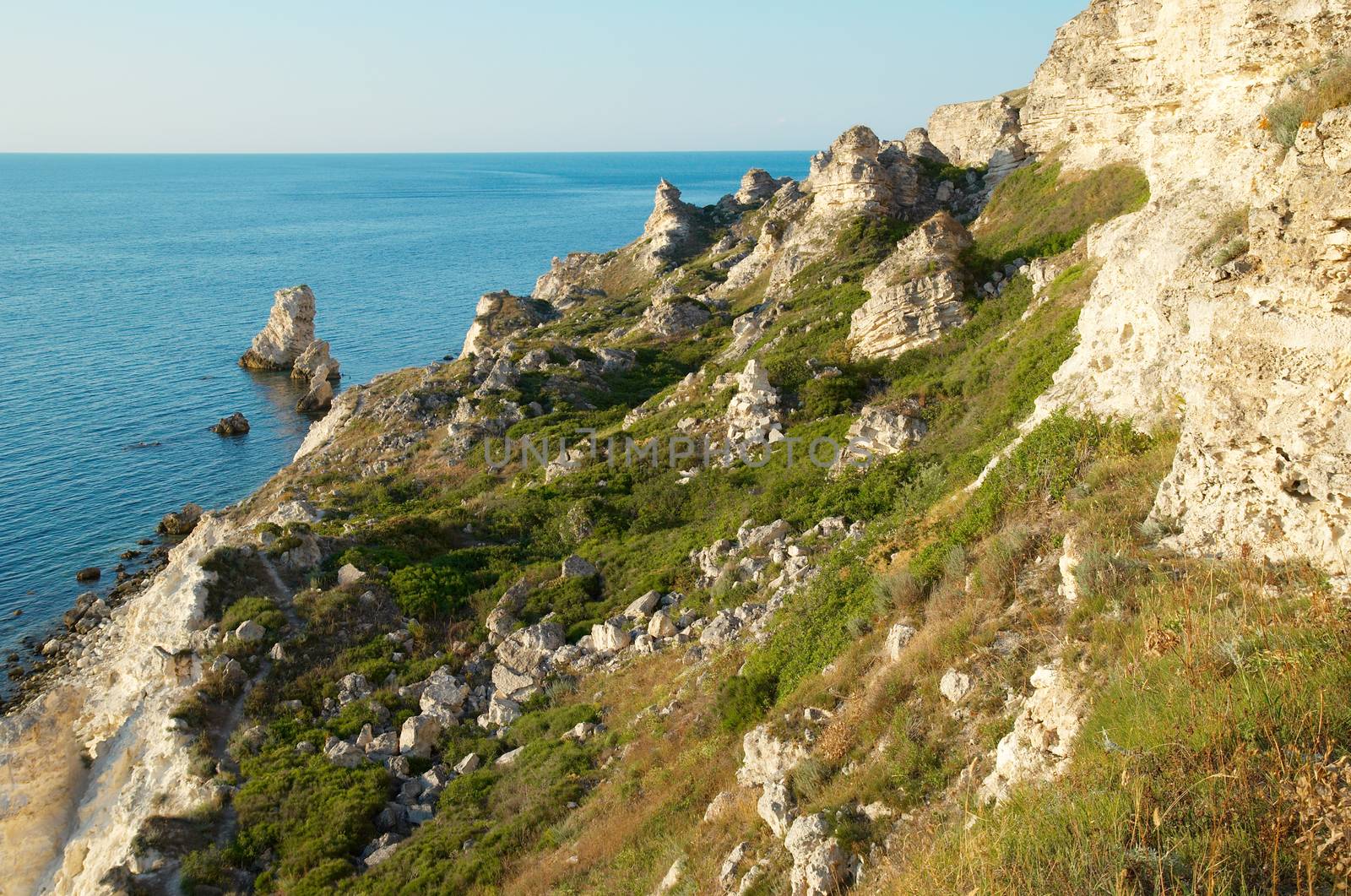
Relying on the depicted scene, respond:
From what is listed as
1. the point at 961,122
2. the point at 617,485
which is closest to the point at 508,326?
Result: the point at 617,485

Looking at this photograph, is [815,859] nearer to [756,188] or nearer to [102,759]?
[102,759]

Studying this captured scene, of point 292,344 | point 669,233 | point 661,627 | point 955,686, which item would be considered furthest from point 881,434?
point 292,344

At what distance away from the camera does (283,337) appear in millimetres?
76750

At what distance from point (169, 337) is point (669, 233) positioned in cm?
5046

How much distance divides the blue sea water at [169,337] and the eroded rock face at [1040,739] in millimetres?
39999

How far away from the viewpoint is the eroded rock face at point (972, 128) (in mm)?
60094

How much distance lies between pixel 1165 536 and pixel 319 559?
23.6 metres

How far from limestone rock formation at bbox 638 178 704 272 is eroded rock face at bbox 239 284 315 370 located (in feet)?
107

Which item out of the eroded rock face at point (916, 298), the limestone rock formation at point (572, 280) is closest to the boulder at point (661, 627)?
the eroded rock face at point (916, 298)

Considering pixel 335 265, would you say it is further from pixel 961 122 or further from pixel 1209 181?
pixel 1209 181

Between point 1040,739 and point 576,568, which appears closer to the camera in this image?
point 1040,739

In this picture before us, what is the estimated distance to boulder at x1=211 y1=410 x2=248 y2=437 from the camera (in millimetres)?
59438

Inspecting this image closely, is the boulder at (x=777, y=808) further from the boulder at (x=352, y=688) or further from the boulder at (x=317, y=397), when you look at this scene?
the boulder at (x=317, y=397)

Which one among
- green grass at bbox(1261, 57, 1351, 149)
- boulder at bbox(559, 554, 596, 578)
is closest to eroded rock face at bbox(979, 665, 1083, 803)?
green grass at bbox(1261, 57, 1351, 149)
